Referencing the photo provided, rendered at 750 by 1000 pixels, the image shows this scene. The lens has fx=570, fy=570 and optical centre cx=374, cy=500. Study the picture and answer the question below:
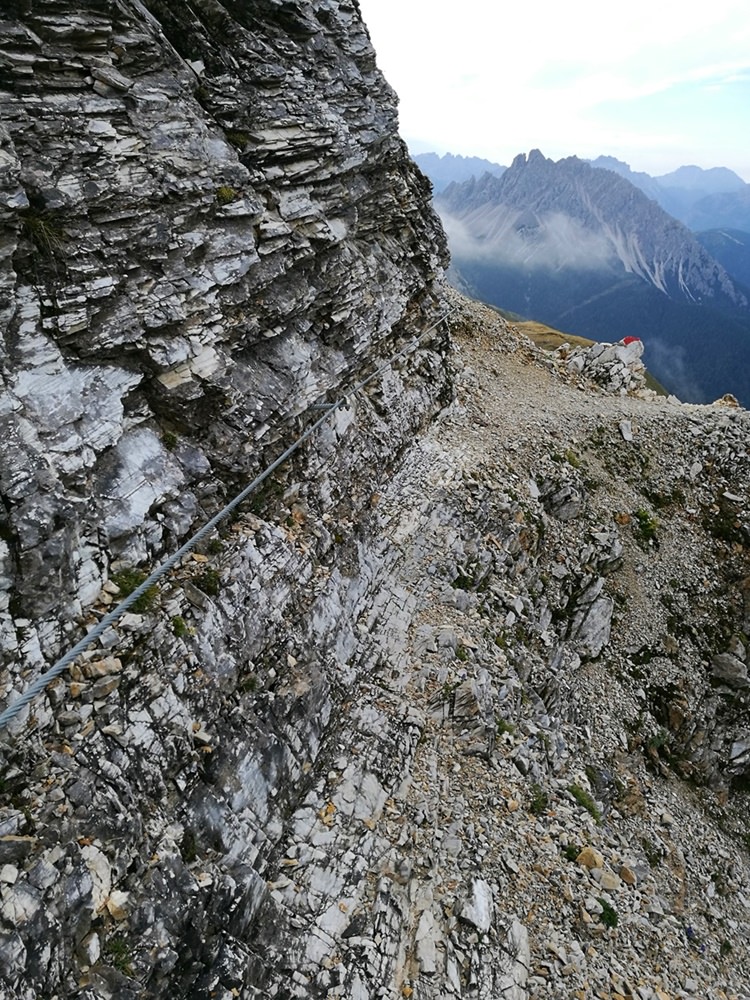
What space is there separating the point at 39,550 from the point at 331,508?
33.7 feet

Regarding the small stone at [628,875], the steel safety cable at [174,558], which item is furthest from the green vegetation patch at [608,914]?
the steel safety cable at [174,558]

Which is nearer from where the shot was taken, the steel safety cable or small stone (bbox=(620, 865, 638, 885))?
the steel safety cable

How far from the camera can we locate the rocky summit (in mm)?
10289

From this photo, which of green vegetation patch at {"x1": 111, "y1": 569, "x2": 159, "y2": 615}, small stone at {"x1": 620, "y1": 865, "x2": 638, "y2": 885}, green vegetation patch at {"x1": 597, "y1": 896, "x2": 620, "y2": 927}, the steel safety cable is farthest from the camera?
small stone at {"x1": 620, "y1": 865, "x2": 638, "y2": 885}

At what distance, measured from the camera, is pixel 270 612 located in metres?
15.0

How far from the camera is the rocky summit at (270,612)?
1029cm

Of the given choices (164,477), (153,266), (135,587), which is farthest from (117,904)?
(153,266)

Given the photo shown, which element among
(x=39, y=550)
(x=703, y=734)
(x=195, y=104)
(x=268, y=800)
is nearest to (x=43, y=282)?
(x=39, y=550)

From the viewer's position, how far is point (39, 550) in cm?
1008

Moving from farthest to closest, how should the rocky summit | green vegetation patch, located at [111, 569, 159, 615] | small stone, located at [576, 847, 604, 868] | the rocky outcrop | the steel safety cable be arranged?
1. small stone, located at [576, 847, 604, 868]
2. green vegetation patch, located at [111, 569, 159, 615]
3. the rocky summit
4. the rocky outcrop
5. the steel safety cable

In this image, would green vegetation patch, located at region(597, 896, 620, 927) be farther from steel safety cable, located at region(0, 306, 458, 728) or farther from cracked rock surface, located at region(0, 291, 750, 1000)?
steel safety cable, located at region(0, 306, 458, 728)

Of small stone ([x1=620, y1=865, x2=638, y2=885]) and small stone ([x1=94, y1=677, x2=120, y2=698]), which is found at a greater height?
small stone ([x1=94, y1=677, x2=120, y2=698])

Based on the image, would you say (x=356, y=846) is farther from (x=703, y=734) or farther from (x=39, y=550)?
(x=703, y=734)

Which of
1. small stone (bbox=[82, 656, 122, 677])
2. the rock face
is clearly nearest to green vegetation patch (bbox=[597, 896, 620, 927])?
small stone (bbox=[82, 656, 122, 677])
